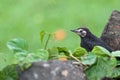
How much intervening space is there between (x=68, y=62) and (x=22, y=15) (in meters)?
7.41

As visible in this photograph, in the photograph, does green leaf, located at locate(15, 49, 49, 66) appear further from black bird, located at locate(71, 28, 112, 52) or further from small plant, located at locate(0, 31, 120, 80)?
black bird, located at locate(71, 28, 112, 52)

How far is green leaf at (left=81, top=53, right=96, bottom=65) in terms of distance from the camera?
11.8ft

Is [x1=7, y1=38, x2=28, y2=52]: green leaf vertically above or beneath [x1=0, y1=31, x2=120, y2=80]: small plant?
above

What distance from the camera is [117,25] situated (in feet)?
15.9

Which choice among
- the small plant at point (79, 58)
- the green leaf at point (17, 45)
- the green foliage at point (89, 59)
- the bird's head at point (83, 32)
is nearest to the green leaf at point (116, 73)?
the small plant at point (79, 58)

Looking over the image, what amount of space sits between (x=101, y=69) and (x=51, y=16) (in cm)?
719

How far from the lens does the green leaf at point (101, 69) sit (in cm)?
361

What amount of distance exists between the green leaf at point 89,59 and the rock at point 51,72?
0.37 feet

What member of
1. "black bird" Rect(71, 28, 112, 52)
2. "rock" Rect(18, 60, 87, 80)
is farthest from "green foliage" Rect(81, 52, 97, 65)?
"black bird" Rect(71, 28, 112, 52)

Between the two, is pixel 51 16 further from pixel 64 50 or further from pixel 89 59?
pixel 89 59

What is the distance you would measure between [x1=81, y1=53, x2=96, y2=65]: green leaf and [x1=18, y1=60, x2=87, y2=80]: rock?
112mm

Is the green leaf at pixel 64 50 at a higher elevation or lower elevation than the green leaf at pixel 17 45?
lower

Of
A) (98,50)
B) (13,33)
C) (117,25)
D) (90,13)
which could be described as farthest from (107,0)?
(98,50)

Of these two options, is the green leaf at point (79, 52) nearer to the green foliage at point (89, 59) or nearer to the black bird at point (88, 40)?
the green foliage at point (89, 59)
